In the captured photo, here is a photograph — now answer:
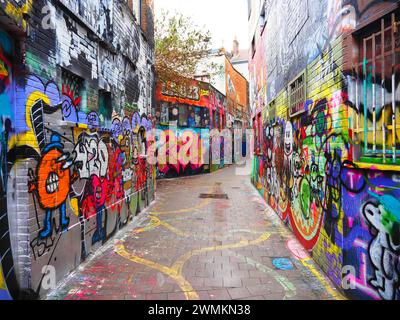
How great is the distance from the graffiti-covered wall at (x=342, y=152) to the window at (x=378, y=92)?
0.01 metres

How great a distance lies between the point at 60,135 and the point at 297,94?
4308 millimetres

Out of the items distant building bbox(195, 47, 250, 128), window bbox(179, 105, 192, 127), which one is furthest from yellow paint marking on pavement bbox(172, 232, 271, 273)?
distant building bbox(195, 47, 250, 128)

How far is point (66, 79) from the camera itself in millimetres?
4688

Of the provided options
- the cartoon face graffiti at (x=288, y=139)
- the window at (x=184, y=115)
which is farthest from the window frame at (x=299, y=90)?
the window at (x=184, y=115)

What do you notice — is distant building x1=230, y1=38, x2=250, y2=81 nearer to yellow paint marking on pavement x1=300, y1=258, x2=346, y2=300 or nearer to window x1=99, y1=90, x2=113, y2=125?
window x1=99, y1=90, x2=113, y2=125

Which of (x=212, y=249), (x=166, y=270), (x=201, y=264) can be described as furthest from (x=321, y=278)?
(x=166, y=270)

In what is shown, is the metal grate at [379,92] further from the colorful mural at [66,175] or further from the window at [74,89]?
the window at [74,89]

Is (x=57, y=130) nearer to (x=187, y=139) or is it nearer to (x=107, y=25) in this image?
(x=107, y=25)

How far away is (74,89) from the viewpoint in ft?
16.1

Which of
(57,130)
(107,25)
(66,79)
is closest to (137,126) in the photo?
(107,25)

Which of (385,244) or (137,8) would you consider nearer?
(385,244)

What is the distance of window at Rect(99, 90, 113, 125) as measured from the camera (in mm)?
5981

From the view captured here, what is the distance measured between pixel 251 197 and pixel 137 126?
Answer: 515 cm

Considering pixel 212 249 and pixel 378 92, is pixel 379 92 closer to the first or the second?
pixel 378 92
